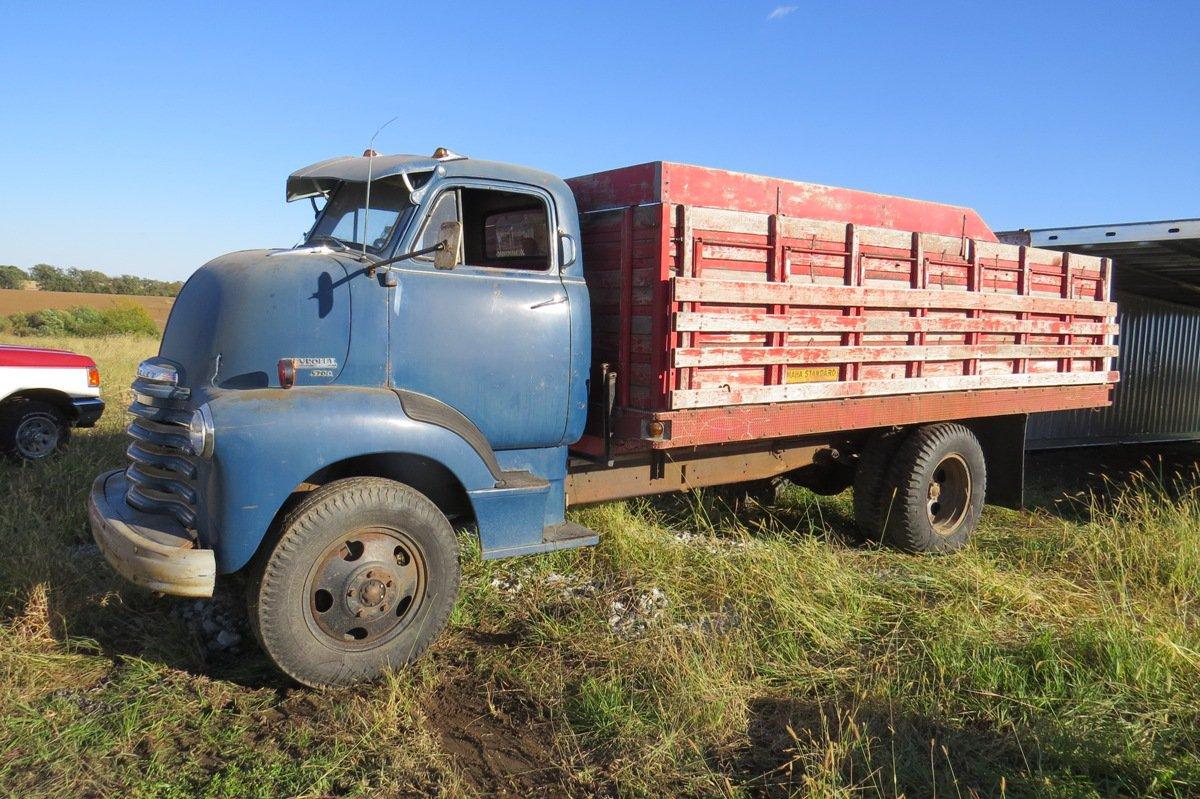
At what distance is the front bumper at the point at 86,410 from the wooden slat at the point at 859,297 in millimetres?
6444

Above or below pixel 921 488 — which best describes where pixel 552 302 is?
above

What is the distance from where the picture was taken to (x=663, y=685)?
3.61 metres

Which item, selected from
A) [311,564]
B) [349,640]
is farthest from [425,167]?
[349,640]

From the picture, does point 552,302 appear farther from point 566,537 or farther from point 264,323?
point 264,323

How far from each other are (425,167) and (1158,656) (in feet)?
13.0

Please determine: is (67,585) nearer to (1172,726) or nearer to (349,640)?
(349,640)

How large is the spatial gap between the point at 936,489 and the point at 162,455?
5.05 m

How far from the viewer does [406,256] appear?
3.79 metres

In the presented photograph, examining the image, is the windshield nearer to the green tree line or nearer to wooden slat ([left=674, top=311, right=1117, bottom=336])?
wooden slat ([left=674, top=311, right=1117, bottom=336])

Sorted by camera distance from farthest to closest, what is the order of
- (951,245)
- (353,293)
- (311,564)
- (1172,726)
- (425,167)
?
(951,245) → (425,167) → (353,293) → (311,564) → (1172,726)

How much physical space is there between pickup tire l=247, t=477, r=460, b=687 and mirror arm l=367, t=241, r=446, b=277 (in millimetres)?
958

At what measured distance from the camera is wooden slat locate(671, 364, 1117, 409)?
4605 mm

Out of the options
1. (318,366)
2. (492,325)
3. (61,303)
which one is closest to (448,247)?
(492,325)

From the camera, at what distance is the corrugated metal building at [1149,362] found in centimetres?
1017
